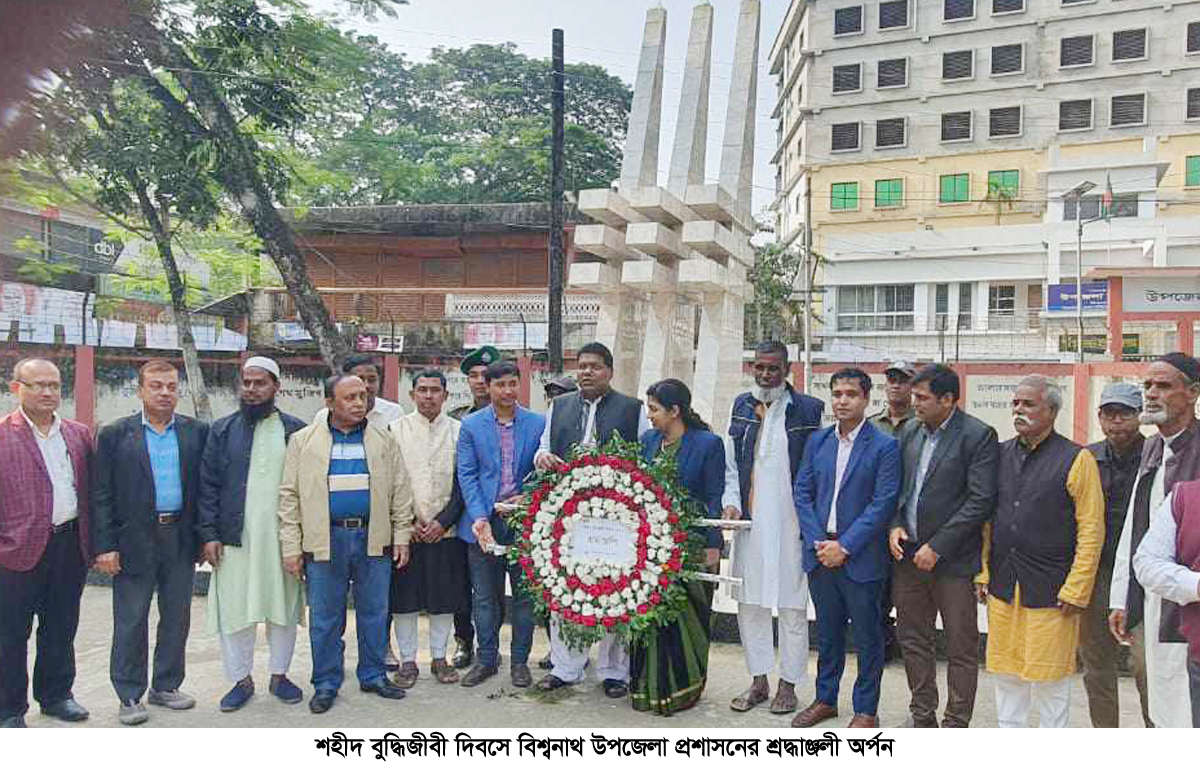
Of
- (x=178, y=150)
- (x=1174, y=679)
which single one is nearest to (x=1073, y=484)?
(x=1174, y=679)

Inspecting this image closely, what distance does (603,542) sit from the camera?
3.52 metres

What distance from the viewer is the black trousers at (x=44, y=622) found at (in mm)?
3371

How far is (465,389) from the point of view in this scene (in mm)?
7789

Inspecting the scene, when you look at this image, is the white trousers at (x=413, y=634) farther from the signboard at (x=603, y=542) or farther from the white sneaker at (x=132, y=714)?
the white sneaker at (x=132, y=714)

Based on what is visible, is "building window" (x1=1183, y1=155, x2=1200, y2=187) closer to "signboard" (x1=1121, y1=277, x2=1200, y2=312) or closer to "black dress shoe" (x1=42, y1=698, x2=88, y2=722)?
"signboard" (x1=1121, y1=277, x2=1200, y2=312)

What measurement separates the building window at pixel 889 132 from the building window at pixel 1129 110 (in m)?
1.05

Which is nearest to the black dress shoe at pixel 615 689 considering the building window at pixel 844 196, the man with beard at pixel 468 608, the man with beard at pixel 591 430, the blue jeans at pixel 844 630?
the man with beard at pixel 591 430

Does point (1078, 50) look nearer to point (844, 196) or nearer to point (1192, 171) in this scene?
point (1192, 171)

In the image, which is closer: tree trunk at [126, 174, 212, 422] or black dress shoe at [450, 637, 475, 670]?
black dress shoe at [450, 637, 475, 670]

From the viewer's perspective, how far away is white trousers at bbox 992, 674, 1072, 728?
3104mm

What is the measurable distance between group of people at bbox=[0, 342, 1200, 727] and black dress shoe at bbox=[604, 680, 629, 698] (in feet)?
0.04

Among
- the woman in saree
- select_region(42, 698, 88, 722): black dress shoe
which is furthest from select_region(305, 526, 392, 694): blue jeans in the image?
the woman in saree

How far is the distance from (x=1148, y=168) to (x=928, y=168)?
112cm
